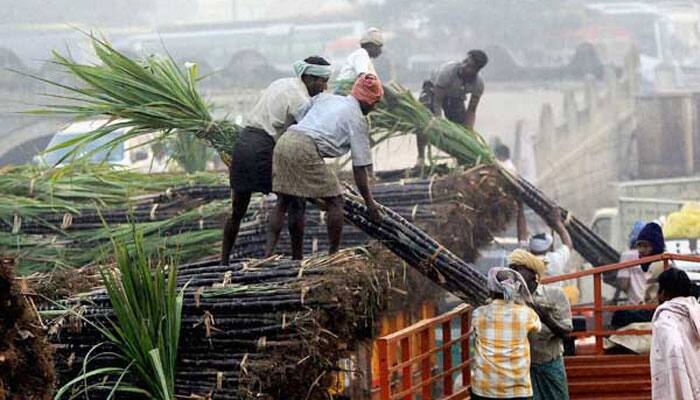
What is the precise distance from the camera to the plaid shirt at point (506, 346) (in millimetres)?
7410

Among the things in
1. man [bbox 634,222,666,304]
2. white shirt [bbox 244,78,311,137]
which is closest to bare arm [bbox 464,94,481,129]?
man [bbox 634,222,666,304]

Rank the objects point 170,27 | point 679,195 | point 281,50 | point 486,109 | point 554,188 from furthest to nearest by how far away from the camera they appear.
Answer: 1. point 170,27
2. point 281,50
3. point 486,109
4. point 554,188
5. point 679,195

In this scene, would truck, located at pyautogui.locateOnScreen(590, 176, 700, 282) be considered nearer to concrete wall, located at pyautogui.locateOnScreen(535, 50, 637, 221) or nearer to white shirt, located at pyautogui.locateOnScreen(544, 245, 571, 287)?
white shirt, located at pyautogui.locateOnScreen(544, 245, 571, 287)

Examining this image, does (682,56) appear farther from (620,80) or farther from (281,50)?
(281,50)

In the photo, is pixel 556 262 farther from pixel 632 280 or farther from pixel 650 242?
pixel 650 242

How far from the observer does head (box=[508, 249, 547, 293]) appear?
25.2 feet

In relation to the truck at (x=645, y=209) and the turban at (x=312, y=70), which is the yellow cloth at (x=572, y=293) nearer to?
the truck at (x=645, y=209)

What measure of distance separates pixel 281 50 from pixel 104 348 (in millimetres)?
36206

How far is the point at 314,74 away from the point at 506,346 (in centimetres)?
216

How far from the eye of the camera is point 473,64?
1253 cm

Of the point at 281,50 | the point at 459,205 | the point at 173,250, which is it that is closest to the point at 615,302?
the point at 459,205

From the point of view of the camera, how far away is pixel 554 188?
35.5 m

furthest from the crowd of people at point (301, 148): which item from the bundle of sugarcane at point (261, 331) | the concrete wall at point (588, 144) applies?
the concrete wall at point (588, 144)

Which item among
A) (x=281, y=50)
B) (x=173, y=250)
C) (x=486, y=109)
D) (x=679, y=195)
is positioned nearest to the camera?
(x=173, y=250)
